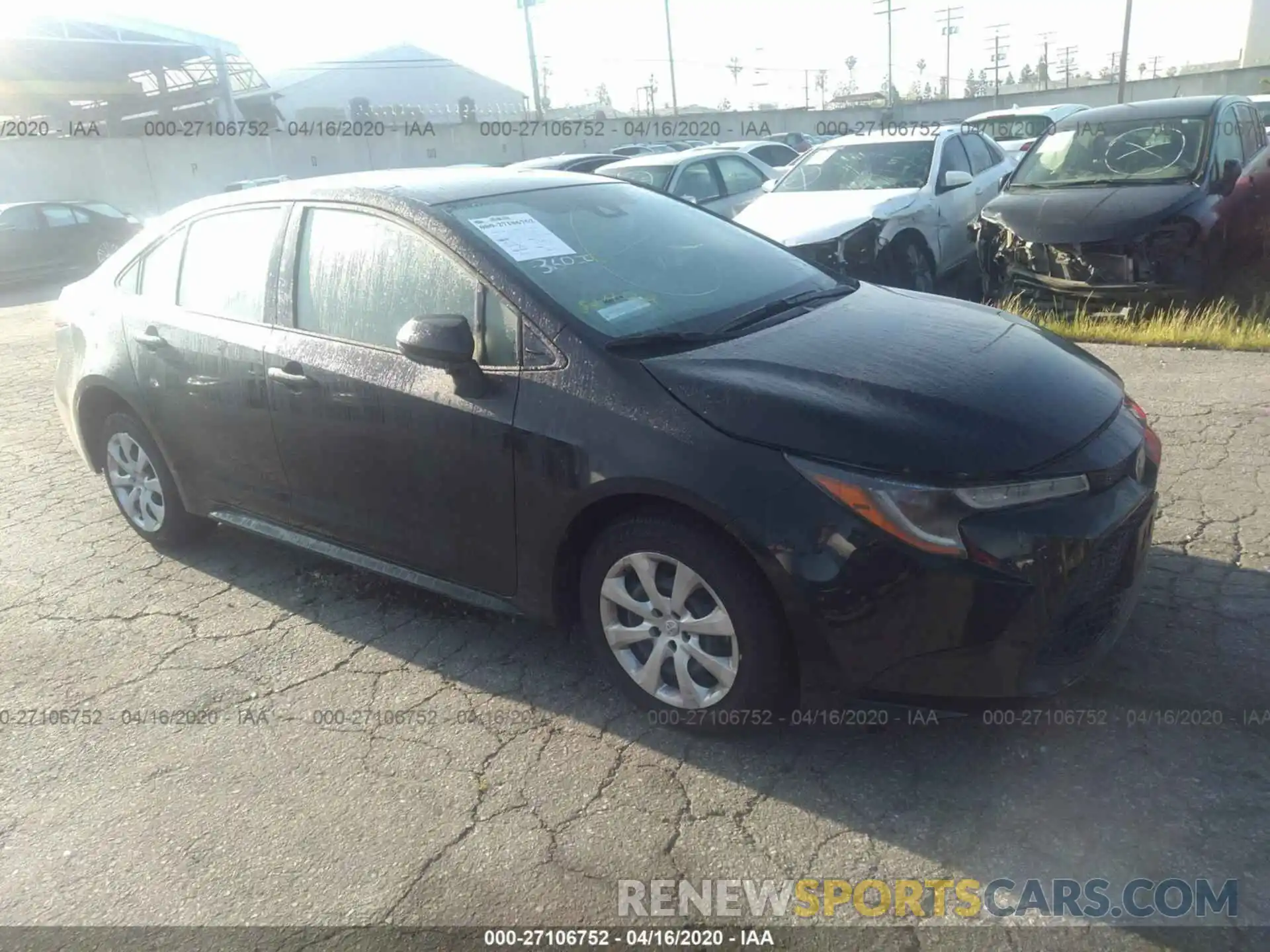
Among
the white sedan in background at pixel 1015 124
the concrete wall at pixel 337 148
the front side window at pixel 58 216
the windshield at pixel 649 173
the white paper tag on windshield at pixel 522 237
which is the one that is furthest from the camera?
the concrete wall at pixel 337 148

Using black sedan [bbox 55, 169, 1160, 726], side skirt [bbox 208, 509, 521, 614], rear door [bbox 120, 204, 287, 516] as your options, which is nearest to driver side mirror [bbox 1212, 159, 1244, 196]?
black sedan [bbox 55, 169, 1160, 726]

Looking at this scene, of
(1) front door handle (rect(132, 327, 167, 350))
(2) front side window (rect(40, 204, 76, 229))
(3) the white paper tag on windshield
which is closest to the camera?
(3) the white paper tag on windshield

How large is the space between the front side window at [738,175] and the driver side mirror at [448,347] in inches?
352

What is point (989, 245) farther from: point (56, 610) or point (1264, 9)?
point (1264, 9)

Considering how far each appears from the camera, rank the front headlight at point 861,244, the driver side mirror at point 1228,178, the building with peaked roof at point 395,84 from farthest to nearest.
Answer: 1. the building with peaked roof at point 395,84
2. the front headlight at point 861,244
3. the driver side mirror at point 1228,178

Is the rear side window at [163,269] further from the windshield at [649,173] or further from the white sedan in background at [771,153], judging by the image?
the white sedan in background at [771,153]

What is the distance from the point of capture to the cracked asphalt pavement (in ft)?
7.97

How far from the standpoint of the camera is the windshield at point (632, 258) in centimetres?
314

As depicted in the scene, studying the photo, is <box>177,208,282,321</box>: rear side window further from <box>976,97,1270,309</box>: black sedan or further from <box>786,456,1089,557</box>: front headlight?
<box>976,97,1270,309</box>: black sedan

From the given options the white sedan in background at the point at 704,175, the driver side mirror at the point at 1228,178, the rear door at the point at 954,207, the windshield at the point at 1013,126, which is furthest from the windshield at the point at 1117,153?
the windshield at the point at 1013,126

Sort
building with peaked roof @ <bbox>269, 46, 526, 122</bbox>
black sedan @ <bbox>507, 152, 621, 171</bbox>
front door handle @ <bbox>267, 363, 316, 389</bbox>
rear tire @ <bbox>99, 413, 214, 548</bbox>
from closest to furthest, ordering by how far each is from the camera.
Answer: front door handle @ <bbox>267, 363, 316, 389</bbox> → rear tire @ <bbox>99, 413, 214, 548</bbox> → black sedan @ <bbox>507, 152, 621, 171</bbox> → building with peaked roof @ <bbox>269, 46, 526, 122</bbox>

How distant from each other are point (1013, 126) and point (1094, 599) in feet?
51.6

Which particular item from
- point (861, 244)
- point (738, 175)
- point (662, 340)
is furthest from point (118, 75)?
point (662, 340)

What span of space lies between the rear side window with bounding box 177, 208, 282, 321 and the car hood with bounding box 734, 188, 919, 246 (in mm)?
4488
